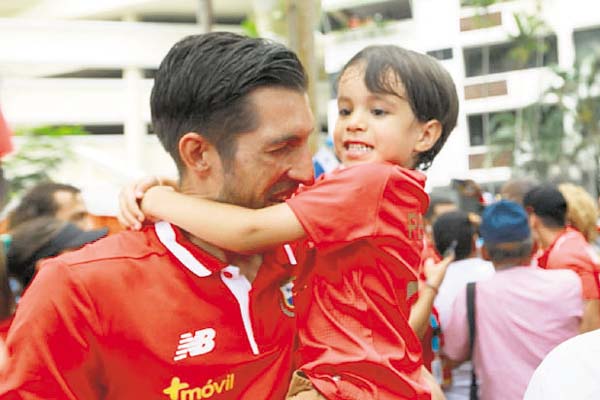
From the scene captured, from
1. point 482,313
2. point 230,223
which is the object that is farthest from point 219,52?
point 482,313

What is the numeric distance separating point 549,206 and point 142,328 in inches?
162

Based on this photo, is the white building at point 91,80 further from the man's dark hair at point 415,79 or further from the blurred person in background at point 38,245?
the man's dark hair at point 415,79

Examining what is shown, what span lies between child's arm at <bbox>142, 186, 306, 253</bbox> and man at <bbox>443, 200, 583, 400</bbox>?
8.37ft

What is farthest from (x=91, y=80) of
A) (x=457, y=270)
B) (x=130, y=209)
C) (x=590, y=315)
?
(x=130, y=209)

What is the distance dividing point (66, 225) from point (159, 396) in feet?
8.45

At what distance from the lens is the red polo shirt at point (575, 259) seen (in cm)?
452

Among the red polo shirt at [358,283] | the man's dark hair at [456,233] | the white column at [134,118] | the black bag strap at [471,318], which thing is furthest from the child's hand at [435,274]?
the white column at [134,118]

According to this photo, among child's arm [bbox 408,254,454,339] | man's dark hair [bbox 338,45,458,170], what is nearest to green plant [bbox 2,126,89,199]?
child's arm [bbox 408,254,454,339]

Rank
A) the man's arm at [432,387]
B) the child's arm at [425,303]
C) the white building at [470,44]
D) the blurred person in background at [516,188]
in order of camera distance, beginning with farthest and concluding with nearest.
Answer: the white building at [470,44], the blurred person in background at [516,188], the child's arm at [425,303], the man's arm at [432,387]

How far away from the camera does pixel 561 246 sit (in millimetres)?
5082

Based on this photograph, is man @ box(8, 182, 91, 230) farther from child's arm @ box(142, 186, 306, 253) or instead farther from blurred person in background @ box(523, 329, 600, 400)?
blurred person in background @ box(523, 329, 600, 400)

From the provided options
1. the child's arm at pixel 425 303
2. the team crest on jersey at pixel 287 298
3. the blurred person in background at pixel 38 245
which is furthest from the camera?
the blurred person in background at pixel 38 245

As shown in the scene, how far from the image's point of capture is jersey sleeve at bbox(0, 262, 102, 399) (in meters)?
1.76

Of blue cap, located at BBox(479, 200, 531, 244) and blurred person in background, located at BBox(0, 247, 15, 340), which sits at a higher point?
blurred person in background, located at BBox(0, 247, 15, 340)
